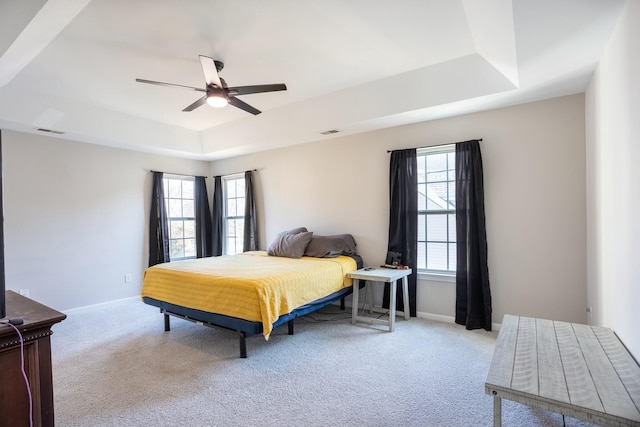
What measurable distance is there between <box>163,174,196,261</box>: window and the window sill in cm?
407

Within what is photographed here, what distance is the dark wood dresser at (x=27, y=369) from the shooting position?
1.35m

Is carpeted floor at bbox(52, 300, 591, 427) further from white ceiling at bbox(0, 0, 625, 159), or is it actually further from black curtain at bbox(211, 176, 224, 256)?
white ceiling at bbox(0, 0, 625, 159)

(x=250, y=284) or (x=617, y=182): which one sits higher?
(x=617, y=182)

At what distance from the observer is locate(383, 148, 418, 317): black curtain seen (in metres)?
3.89

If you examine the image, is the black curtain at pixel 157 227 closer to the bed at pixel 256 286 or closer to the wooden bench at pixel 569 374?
the bed at pixel 256 286

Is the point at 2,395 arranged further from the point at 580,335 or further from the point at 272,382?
the point at 580,335

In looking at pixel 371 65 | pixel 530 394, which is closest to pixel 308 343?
pixel 530 394

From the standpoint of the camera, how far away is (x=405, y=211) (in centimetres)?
393

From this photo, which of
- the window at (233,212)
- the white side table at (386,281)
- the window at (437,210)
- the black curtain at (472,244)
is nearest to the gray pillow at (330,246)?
the white side table at (386,281)

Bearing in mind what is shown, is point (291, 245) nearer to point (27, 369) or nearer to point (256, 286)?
point (256, 286)

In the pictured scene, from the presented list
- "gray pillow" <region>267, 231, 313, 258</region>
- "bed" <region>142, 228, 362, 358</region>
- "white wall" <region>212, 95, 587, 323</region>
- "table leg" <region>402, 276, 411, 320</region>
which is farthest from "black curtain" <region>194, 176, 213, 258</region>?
"table leg" <region>402, 276, 411, 320</region>

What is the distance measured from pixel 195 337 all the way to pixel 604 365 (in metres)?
3.32

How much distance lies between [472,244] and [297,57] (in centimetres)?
262

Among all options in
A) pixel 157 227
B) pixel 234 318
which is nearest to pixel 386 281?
pixel 234 318
